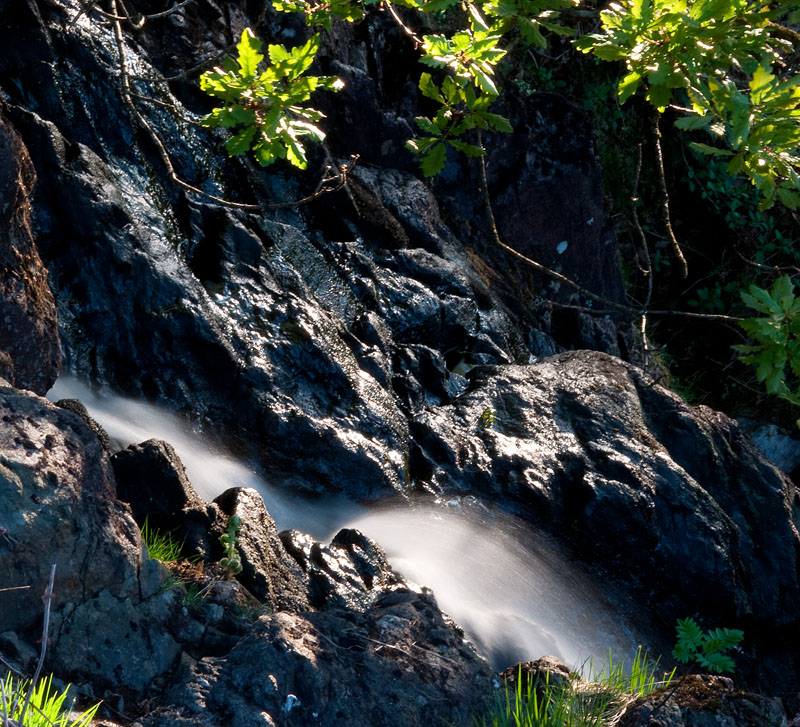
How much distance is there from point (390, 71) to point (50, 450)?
20.9 ft

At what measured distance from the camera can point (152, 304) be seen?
5.04 metres

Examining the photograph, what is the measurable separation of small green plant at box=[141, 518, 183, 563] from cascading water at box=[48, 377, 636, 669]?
0.92 meters

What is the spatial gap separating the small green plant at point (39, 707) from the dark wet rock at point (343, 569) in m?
1.57

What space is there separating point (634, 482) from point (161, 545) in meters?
3.27

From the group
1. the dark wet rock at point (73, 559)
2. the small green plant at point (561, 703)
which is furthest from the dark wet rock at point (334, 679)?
the dark wet rock at point (73, 559)

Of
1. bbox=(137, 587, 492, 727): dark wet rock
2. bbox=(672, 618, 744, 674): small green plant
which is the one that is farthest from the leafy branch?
bbox=(672, 618, 744, 674): small green plant

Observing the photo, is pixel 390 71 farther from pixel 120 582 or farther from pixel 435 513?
pixel 120 582

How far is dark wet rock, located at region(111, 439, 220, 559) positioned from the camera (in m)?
3.62

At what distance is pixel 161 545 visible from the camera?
11.3ft

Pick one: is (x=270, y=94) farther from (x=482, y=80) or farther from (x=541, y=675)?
(x=541, y=675)

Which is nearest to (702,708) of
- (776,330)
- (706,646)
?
(776,330)

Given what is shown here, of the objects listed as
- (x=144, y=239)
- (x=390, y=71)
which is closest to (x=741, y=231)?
(x=390, y=71)

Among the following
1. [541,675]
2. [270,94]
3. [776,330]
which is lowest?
[541,675]

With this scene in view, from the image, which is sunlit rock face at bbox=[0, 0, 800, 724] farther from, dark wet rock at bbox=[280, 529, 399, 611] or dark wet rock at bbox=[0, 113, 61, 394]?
dark wet rock at bbox=[280, 529, 399, 611]
